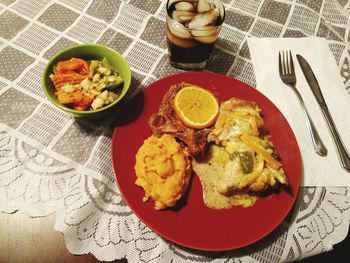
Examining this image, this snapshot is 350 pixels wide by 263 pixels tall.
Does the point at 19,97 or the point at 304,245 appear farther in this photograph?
the point at 19,97

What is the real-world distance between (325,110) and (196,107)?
0.49 metres

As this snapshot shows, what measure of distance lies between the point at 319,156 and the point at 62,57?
0.90 meters

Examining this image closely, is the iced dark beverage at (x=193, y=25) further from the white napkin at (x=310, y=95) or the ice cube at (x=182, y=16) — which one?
the white napkin at (x=310, y=95)

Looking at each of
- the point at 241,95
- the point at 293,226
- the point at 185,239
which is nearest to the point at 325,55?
the point at 241,95

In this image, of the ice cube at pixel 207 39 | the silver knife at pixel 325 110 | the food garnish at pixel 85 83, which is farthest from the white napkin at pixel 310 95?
the food garnish at pixel 85 83

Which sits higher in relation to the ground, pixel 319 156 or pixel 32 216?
pixel 319 156

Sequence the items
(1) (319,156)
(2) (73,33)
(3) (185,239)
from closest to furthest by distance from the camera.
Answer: (3) (185,239), (1) (319,156), (2) (73,33)

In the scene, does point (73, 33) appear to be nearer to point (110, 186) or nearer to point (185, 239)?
point (110, 186)

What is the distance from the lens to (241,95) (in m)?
1.18

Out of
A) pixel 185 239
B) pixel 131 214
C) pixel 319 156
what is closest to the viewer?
pixel 185 239

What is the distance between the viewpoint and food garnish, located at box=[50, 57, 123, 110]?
1.03 m

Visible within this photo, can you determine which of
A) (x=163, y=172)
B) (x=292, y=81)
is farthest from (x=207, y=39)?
(x=163, y=172)

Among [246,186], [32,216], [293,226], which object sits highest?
[246,186]

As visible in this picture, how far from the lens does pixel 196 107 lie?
1096 millimetres
